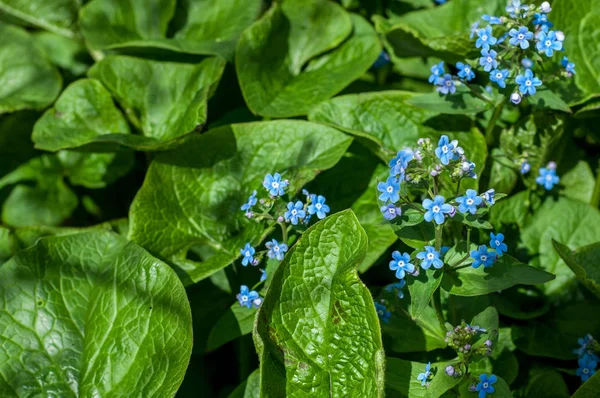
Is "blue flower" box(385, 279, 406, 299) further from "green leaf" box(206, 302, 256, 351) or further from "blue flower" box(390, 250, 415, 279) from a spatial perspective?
"green leaf" box(206, 302, 256, 351)

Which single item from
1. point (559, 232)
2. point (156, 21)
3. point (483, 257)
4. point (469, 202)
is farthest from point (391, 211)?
point (156, 21)

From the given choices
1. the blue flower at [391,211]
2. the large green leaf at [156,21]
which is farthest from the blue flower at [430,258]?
the large green leaf at [156,21]

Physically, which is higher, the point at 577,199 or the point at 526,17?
the point at 526,17

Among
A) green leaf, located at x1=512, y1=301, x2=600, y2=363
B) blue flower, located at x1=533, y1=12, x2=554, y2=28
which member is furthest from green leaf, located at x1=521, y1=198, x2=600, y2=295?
blue flower, located at x1=533, y1=12, x2=554, y2=28

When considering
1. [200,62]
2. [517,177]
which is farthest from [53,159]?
[517,177]

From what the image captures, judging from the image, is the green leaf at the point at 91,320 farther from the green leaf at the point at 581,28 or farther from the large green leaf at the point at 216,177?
the green leaf at the point at 581,28

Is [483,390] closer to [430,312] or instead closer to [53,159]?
[430,312]
